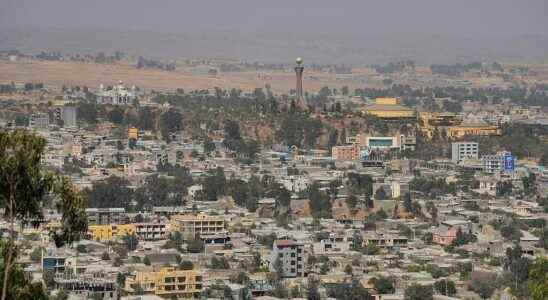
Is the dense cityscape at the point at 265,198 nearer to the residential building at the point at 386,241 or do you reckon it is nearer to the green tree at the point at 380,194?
the residential building at the point at 386,241

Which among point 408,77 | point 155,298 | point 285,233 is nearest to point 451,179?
point 285,233

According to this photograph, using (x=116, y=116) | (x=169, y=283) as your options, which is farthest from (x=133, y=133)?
(x=169, y=283)

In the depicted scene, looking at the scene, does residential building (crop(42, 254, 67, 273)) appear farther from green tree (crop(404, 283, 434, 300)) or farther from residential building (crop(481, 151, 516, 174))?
residential building (crop(481, 151, 516, 174))

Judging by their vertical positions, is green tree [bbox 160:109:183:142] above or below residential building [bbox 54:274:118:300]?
below

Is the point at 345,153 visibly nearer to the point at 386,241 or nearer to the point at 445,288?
the point at 386,241

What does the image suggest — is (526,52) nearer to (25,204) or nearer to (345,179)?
(345,179)

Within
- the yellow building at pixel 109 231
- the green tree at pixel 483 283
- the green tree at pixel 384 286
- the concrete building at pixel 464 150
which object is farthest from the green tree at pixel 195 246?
the concrete building at pixel 464 150

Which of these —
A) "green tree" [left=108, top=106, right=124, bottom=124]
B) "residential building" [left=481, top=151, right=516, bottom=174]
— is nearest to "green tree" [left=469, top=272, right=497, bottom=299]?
"residential building" [left=481, top=151, right=516, bottom=174]
